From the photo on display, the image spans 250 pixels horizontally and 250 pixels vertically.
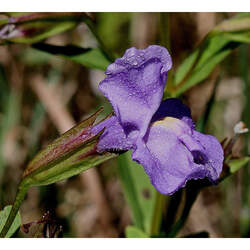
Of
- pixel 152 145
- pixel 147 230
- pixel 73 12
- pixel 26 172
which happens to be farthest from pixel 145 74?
pixel 147 230

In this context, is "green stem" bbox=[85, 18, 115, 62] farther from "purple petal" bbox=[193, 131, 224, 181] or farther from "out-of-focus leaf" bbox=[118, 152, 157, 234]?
"purple petal" bbox=[193, 131, 224, 181]

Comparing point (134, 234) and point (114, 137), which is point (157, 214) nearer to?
point (134, 234)

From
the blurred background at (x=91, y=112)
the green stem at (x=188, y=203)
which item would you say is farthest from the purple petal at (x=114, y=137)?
the blurred background at (x=91, y=112)

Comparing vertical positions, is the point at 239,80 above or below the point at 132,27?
below

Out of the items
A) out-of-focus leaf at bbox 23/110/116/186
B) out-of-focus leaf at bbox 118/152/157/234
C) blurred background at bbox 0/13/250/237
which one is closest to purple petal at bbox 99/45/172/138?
out-of-focus leaf at bbox 23/110/116/186

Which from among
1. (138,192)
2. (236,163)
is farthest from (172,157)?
(138,192)

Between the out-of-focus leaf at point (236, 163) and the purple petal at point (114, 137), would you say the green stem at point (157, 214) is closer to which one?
the out-of-focus leaf at point (236, 163)

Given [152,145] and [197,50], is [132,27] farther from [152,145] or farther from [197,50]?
[152,145]
